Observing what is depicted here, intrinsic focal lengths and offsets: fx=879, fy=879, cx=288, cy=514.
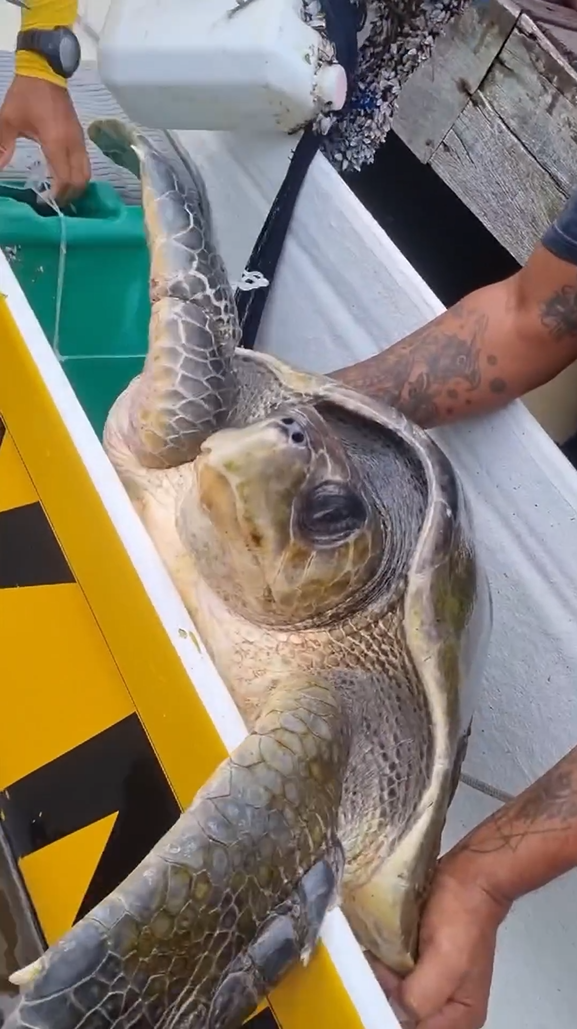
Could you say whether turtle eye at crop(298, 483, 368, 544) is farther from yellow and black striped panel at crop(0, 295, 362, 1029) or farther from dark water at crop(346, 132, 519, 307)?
dark water at crop(346, 132, 519, 307)

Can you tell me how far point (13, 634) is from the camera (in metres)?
0.77

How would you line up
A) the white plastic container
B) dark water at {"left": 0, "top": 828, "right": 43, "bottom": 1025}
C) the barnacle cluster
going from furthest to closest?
the barnacle cluster, the white plastic container, dark water at {"left": 0, "top": 828, "right": 43, "bottom": 1025}

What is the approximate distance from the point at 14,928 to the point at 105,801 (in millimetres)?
153

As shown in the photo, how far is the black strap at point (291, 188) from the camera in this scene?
3.94ft

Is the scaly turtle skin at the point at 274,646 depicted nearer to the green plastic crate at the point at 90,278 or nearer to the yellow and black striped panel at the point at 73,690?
the yellow and black striped panel at the point at 73,690

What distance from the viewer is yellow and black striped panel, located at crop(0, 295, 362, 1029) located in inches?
25.5

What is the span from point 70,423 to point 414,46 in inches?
37.0

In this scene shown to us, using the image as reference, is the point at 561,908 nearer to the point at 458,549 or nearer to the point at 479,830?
the point at 479,830

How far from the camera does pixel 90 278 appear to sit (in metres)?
1.30

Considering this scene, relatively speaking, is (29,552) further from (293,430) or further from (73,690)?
(293,430)

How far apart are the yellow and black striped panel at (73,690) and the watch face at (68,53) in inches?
22.6

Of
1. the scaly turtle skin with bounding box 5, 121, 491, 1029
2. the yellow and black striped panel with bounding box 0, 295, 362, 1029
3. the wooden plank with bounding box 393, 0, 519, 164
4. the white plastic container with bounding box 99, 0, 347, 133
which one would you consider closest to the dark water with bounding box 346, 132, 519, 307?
the wooden plank with bounding box 393, 0, 519, 164

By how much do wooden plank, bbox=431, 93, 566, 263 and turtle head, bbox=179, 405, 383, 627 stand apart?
91cm

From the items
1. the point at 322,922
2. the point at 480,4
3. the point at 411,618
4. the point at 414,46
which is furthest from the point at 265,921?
the point at 480,4
